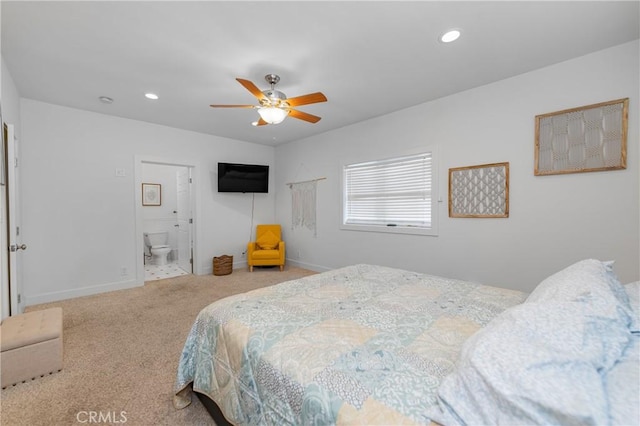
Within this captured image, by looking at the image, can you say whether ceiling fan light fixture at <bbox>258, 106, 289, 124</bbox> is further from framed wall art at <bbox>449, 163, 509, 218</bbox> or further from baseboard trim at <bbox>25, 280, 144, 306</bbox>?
baseboard trim at <bbox>25, 280, 144, 306</bbox>

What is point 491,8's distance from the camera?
181 cm

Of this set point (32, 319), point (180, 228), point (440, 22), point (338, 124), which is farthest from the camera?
point (180, 228)

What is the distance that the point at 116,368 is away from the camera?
2.03 metres

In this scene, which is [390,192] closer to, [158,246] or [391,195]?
[391,195]

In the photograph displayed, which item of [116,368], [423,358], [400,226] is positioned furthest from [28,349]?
[400,226]

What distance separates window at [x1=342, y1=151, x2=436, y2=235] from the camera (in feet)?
11.6

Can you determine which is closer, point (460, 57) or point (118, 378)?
point (118, 378)

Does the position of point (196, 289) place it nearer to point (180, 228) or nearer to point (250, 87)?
point (180, 228)

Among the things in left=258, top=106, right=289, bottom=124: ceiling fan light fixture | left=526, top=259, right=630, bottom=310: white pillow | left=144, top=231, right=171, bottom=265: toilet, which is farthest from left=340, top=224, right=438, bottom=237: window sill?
left=144, top=231, right=171, bottom=265: toilet

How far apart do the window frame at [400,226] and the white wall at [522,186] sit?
0.21 feet

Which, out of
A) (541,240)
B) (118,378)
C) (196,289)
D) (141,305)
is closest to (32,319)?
(118,378)

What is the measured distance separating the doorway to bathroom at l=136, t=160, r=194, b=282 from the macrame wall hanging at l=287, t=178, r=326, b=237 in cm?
200

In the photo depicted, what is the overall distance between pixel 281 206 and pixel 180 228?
7.17 feet

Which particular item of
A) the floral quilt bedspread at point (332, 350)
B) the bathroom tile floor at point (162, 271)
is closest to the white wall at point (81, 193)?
the bathroom tile floor at point (162, 271)
